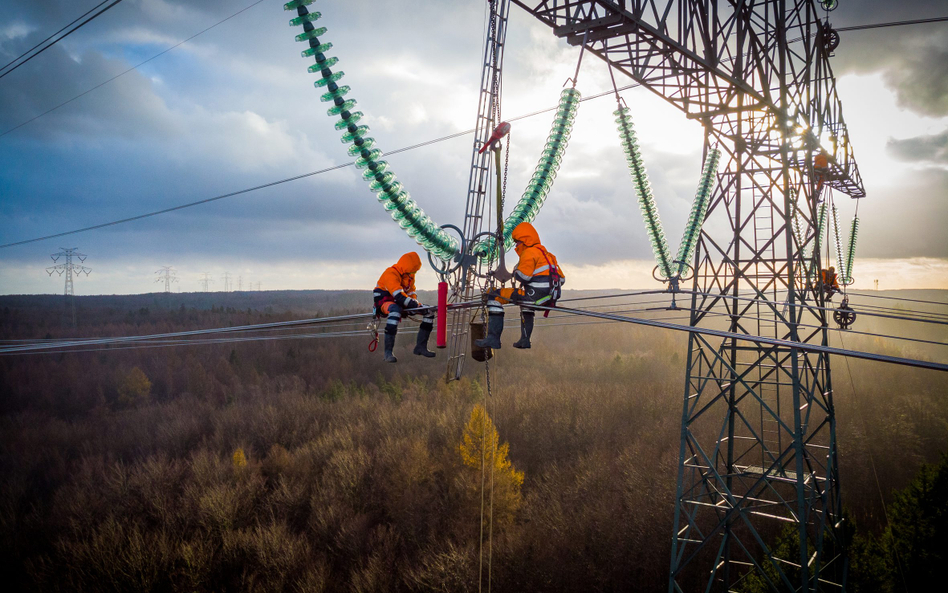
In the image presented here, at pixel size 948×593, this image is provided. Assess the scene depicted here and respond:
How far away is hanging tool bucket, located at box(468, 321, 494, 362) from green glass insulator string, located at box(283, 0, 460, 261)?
111cm

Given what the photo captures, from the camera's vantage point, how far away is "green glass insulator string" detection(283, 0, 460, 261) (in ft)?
19.2

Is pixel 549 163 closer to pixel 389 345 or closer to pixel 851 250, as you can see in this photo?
pixel 389 345

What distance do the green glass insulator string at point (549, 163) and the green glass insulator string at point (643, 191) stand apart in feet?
8.97

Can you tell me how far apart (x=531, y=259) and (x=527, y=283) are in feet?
1.05

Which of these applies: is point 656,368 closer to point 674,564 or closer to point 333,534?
point 333,534

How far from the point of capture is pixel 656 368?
160 feet

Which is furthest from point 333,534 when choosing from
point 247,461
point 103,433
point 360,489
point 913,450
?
point 913,450

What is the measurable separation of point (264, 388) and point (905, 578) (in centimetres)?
3820

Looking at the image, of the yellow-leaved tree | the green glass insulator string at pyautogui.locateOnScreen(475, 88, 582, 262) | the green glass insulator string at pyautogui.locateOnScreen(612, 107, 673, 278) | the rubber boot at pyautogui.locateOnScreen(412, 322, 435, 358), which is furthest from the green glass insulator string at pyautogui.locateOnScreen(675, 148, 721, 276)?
the yellow-leaved tree

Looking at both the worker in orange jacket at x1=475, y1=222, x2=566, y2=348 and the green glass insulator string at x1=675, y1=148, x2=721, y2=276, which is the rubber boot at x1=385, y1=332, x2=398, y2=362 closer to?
the worker in orange jacket at x1=475, y1=222, x2=566, y2=348

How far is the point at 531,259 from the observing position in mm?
6625

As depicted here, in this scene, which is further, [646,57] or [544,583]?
[544,583]

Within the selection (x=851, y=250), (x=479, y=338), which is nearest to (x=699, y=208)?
(x=479, y=338)

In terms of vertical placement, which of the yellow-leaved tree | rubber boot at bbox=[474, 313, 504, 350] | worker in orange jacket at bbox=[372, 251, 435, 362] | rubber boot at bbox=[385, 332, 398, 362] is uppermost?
worker in orange jacket at bbox=[372, 251, 435, 362]
